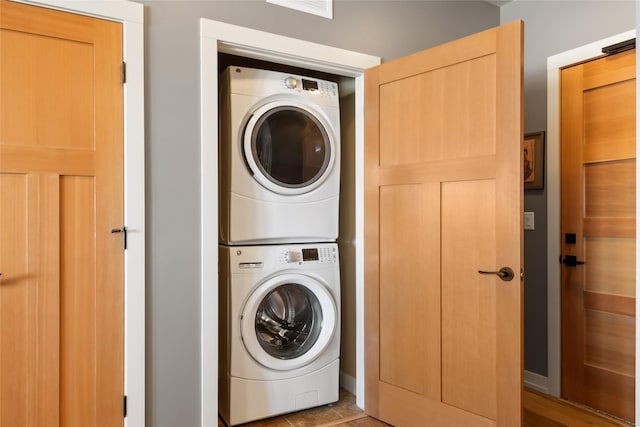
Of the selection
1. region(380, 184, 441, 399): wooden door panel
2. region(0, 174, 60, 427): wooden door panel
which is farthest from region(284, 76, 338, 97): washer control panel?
region(0, 174, 60, 427): wooden door panel

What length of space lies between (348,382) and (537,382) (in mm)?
1190

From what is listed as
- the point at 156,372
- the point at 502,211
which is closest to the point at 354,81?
the point at 502,211

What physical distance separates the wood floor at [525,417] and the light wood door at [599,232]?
0.10m

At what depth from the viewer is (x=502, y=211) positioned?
6.20ft

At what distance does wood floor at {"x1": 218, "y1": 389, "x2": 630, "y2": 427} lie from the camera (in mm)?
2355

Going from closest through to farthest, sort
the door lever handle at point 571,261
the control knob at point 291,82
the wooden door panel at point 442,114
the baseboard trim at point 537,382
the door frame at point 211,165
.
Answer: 1. the wooden door panel at point 442,114
2. the door frame at point 211,165
3. the control knob at point 291,82
4. the door lever handle at point 571,261
5. the baseboard trim at point 537,382

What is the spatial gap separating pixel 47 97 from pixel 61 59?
0.55 ft

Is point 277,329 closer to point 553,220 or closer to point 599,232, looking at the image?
point 553,220

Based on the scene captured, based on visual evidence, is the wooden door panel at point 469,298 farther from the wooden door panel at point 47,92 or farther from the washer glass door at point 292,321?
the wooden door panel at point 47,92

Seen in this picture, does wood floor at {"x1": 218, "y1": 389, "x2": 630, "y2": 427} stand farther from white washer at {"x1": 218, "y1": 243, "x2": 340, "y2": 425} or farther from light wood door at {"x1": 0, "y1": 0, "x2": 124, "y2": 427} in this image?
light wood door at {"x1": 0, "y1": 0, "x2": 124, "y2": 427}

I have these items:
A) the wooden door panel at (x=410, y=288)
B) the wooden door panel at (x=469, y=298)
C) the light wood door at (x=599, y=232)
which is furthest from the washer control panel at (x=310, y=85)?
the light wood door at (x=599, y=232)

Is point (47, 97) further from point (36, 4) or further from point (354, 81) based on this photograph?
point (354, 81)

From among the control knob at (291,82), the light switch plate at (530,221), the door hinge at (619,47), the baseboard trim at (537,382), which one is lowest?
the baseboard trim at (537,382)

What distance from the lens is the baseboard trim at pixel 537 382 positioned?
8.99ft
